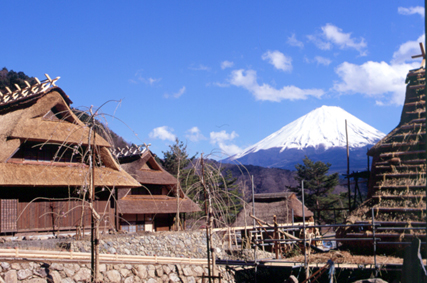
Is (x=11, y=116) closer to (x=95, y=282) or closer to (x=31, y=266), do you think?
(x=31, y=266)

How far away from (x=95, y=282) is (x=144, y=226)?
59.1 feet

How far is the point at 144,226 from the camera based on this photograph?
24422 mm

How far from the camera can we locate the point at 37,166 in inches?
643

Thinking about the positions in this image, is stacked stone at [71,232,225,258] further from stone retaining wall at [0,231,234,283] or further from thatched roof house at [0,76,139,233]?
thatched roof house at [0,76,139,233]

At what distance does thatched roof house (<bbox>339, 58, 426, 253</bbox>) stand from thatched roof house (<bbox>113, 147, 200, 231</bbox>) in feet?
39.0

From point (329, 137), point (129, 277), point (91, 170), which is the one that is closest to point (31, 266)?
point (129, 277)

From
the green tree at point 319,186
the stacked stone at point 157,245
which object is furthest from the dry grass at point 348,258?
the green tree at point 319,186

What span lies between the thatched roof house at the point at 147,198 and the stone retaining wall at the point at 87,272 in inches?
361

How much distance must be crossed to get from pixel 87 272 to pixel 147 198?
13.0 metres

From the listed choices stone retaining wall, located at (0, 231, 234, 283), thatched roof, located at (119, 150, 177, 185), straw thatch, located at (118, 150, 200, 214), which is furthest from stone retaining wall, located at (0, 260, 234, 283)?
thatched roof, located at (119, 150, 177, 185)

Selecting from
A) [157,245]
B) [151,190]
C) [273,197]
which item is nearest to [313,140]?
[273,197]

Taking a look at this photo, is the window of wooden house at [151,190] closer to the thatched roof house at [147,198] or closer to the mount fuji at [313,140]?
the thatched roof house at [147,198]

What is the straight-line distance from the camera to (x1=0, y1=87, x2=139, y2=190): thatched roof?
15312mm

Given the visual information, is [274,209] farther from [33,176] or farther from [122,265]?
[122,265]
